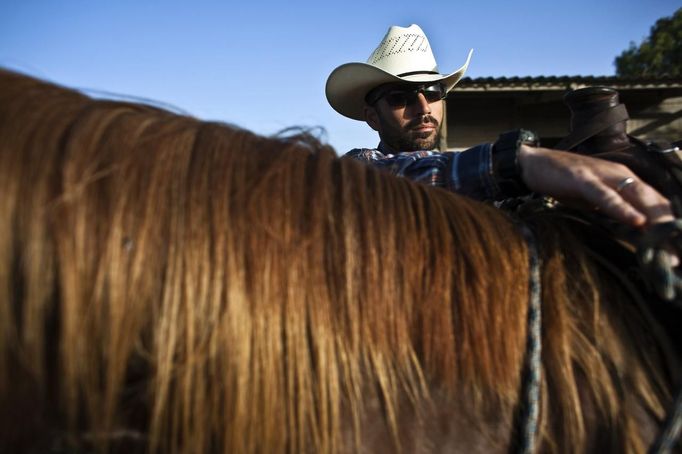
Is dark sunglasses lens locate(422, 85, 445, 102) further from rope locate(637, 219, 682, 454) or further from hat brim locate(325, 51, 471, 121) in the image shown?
rope locate(637, 219, 682, 454)

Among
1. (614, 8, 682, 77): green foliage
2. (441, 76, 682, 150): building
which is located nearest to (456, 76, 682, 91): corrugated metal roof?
(441, 76, 682, 150): building

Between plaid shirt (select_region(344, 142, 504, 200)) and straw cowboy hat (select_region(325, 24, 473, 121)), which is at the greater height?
straw cowboy hat (select_region(325, 24, 473, 121))

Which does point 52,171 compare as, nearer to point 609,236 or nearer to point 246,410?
point 246,410

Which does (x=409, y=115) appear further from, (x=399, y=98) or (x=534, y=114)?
(x=534, y=114)

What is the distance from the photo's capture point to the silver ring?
2.83 feet

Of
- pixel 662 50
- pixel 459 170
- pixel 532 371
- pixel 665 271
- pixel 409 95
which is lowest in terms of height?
pixel 532 371

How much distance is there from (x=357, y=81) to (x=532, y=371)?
6.84 ft

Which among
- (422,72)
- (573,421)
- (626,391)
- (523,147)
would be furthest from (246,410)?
(422,72)

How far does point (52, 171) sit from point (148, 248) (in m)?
0.16

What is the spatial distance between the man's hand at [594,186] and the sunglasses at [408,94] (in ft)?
4.93

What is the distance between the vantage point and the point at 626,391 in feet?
2.65

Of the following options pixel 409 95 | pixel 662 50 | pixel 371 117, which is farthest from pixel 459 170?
pixel 662 50

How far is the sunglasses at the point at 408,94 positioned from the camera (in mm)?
2443

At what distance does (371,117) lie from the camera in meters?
2.85
